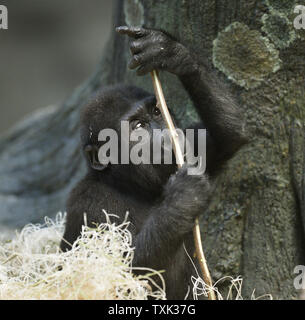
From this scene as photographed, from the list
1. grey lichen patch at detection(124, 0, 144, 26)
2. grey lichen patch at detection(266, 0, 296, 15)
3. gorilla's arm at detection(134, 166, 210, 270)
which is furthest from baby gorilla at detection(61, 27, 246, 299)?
grey lichen patch at detection(124, 0, 144, 26)

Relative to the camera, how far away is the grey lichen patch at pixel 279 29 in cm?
308

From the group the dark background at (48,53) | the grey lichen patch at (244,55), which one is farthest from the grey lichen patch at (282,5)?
the dark background at (48,53)

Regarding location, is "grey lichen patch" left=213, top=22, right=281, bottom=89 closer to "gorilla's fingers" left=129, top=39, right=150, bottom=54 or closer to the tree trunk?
the tree trunk

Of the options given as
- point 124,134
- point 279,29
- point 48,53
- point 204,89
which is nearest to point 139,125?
point 124,134

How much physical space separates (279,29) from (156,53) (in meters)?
0.79

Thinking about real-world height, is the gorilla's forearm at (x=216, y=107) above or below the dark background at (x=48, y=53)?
below

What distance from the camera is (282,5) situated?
120 inches

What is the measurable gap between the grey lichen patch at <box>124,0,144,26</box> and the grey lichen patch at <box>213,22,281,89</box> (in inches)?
27.7

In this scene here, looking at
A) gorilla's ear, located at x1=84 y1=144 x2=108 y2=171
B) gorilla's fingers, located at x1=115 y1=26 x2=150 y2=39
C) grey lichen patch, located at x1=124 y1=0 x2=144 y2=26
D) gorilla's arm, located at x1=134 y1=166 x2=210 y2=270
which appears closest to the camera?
gorilla's arm, located at x1=134 y1=166 x2=210 y2=270

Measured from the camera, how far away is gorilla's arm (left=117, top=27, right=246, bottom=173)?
284cm

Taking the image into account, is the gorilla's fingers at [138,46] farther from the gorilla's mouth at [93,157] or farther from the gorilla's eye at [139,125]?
the gorilla's mouth at [93,157]

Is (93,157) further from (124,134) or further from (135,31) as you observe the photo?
(135,31)

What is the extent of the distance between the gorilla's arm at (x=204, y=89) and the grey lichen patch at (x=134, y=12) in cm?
84
